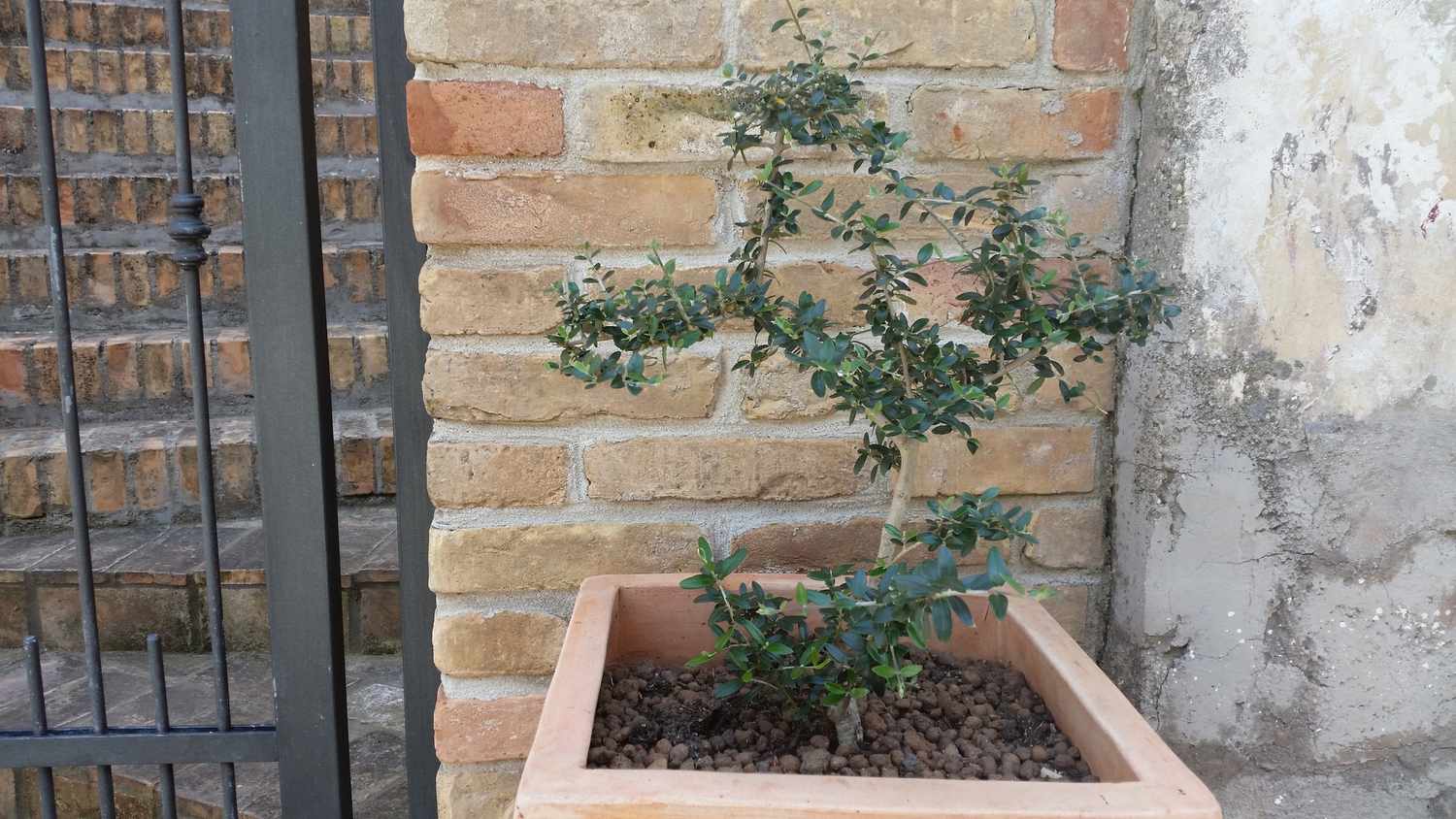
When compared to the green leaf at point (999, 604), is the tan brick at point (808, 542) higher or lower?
lower

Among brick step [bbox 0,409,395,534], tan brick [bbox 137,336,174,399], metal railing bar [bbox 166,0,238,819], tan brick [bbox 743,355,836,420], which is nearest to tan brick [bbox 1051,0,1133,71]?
tan brick [bbox 743,355,836,420]

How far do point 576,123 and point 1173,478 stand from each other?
0.70 metres

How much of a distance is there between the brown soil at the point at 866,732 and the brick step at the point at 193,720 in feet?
3.36

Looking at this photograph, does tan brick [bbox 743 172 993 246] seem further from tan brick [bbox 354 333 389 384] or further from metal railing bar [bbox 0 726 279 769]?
tan brick [bbox 354 333 389 384]

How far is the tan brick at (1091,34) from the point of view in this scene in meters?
1.08

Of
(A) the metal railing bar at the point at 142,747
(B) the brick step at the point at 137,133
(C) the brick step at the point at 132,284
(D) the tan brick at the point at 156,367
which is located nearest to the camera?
(A) the metal railing bar at the point at 142,747

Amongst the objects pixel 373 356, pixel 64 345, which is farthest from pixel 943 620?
pixel 373 356

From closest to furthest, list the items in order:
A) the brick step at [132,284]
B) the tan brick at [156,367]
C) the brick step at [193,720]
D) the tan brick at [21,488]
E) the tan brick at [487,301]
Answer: the tan brick at [487,301] < the brick step at [193,720] < the tan brick at [21,488] < the tan brick at [156,367] < the brick step at [132,284]

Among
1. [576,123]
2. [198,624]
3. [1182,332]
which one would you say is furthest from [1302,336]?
[198,624]

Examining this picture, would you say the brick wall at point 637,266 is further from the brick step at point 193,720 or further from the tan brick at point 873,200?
the brick step at point 193,720

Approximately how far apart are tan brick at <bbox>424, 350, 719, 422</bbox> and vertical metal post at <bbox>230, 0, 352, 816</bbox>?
214 mm

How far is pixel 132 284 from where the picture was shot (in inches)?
114

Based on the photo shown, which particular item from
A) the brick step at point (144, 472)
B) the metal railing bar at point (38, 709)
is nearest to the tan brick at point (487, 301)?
the metal railing bar at point (38, 709)

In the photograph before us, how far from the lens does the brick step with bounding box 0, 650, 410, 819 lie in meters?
1.83
